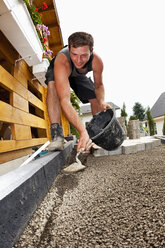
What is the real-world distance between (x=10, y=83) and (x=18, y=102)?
10.7 inches

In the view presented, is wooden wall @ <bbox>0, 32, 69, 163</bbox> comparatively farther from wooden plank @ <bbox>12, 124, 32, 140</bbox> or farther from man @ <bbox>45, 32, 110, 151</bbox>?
man @ <bbox>45, 32, 110, 151</bbox>

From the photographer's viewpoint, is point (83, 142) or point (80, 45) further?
point (80, 45)

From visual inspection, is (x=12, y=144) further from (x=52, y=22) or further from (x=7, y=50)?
(x=52, y=22)

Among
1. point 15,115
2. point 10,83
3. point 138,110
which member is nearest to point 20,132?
point 15,115

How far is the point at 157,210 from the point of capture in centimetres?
69

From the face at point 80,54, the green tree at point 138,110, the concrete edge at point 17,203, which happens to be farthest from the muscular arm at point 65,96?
the green tree at point 138,110

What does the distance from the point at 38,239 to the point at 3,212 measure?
203mm

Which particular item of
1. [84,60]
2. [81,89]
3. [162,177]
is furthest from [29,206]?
[81,89]

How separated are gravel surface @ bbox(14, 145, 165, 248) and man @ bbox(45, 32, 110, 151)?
0.39 metres

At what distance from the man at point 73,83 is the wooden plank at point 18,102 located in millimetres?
412

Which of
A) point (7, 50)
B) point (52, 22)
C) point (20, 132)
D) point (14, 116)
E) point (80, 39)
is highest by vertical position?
point (52, 22)

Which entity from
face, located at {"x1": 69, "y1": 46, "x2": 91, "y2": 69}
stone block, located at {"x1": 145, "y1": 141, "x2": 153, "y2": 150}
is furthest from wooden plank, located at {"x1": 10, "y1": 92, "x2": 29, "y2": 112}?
stone block, located at {"x1": 145, "y1": 141, "x2": 153, "y2": 150}

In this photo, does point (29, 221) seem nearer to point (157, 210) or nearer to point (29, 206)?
point (29, 206)

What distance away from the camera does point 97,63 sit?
186 centimetres
